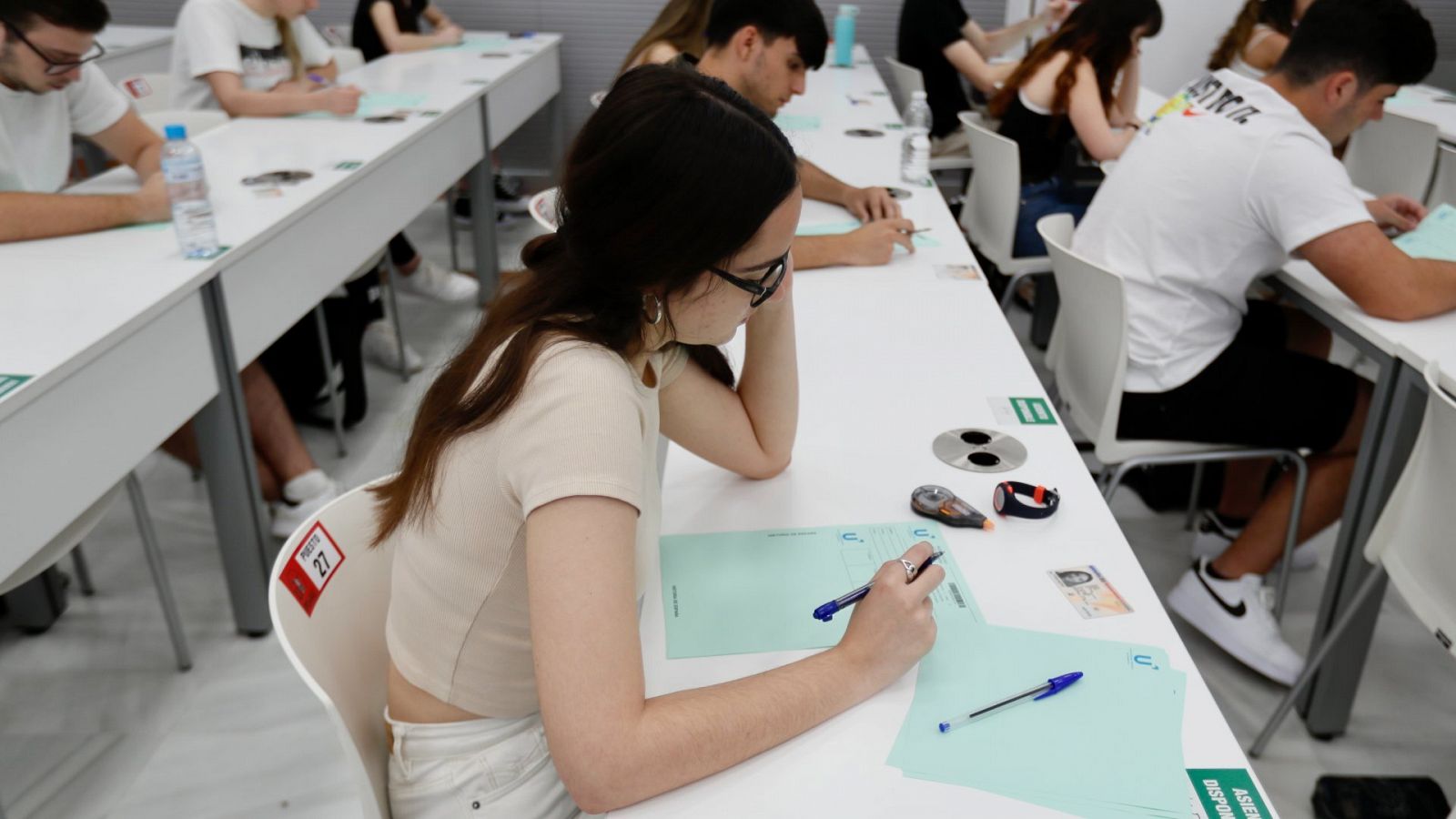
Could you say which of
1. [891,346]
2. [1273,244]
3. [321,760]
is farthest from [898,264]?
[321,760]

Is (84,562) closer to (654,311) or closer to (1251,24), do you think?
(654,311)

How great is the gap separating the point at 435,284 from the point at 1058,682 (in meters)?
3.25

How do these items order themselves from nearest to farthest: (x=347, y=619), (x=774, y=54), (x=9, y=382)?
1. (x=347, y=619)
2. (x=9, y=382)
3. (x=774, y=54)

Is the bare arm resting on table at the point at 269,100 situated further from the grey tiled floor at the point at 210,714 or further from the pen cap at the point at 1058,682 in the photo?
the pen cap at the point at 1058,682

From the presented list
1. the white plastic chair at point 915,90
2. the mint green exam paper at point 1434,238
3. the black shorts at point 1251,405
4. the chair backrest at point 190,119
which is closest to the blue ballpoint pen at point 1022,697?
the black shorts at point 1251,405

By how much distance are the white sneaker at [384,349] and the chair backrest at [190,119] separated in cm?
73

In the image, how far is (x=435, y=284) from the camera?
3.79 m

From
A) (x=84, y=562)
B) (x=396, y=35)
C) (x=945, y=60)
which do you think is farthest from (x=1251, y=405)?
(x=396, y=35)

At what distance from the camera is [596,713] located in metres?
0.76

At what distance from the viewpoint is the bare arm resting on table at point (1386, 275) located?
5.63ft

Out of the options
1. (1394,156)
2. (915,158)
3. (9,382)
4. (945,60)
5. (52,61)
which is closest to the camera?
(9,382)

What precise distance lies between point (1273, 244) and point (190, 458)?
2.29m

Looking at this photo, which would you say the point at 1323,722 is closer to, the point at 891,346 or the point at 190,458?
the point at 891,346

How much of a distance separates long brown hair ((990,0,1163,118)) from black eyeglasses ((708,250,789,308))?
8.04 feet
